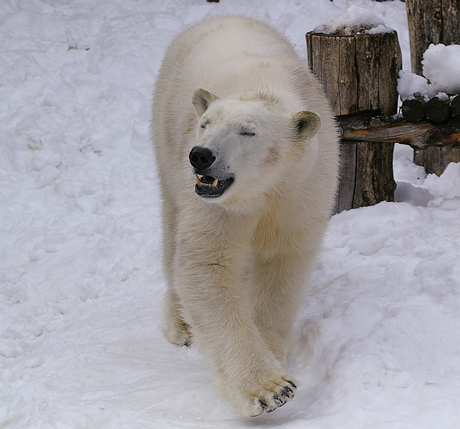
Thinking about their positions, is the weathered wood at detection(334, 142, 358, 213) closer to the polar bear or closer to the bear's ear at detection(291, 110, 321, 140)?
the polar bear

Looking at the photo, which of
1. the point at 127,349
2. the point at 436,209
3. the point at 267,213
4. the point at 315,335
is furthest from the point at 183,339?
the point at 436,209

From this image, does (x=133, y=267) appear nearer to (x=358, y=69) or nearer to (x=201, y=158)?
(x=358, y=69)

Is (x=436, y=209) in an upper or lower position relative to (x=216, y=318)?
lower

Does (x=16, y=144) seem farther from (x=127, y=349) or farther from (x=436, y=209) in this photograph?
(x=436, y=209)

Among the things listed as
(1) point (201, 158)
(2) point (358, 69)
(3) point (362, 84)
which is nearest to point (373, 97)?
(3) point (362, 84)

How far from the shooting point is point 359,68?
5363mm

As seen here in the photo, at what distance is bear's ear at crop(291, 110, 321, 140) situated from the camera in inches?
122

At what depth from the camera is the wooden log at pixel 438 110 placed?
5129mm

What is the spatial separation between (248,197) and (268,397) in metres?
0.98

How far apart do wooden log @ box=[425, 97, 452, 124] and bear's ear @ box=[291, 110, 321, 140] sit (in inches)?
95.4

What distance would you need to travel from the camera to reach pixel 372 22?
17.7 feet

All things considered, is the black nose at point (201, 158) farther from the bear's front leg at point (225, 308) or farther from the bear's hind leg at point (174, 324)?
the bear's hind leg at point (174, 324)

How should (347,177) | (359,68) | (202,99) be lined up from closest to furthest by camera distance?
(202,99)
(359,68)
(347,177)

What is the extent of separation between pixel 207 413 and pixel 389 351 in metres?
1.00
